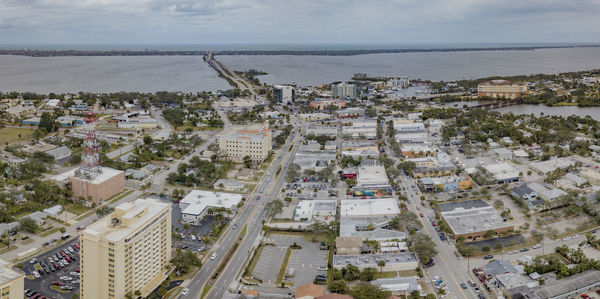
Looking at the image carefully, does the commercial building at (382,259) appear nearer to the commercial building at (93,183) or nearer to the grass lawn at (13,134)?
the commercial building at (93,183)

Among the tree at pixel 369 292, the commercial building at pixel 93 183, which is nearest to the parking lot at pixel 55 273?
the commercial building at pixel 93 183

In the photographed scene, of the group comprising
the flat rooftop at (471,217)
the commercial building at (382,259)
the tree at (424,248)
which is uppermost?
the flat rooftop at (471,217)

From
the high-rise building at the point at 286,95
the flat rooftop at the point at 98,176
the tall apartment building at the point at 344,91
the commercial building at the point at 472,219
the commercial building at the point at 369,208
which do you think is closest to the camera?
the commercial building at the point at 472,219

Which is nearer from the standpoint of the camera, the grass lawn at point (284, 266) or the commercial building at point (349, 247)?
the grass lawn at point (284, 266)

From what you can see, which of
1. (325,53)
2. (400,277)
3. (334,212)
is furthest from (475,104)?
(325,53)

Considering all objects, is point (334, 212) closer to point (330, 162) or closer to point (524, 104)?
point (330, 162)
